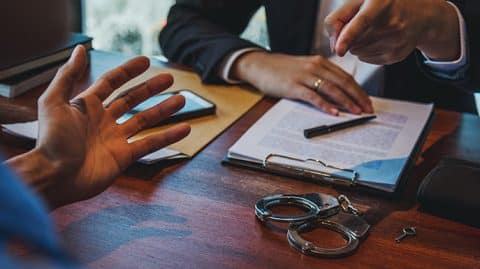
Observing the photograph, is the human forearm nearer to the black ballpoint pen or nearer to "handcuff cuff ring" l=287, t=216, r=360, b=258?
the black ballpoint pen

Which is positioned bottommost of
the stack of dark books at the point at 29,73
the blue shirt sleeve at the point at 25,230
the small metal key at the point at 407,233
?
the stack of dark books at the point at 29,73

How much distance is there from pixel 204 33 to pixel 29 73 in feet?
1.26

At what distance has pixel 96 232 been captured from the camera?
0.75 m

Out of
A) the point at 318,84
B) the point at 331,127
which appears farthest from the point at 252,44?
the point at 331,127

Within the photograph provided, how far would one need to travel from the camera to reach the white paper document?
92cm

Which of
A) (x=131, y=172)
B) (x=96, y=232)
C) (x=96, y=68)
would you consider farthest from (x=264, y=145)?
(x=96, y=68)

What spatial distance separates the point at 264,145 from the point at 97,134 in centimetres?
28

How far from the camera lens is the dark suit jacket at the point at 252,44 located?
131cm

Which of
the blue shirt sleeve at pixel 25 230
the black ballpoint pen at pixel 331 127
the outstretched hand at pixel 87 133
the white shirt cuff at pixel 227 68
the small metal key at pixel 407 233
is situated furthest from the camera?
the white shirt cuff at pixel 227 68

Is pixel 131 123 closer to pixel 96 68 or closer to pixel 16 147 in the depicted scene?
pixel 16 147

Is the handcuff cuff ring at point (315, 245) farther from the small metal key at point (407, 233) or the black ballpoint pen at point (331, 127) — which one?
the black ballpoint pen at point (331, 127)

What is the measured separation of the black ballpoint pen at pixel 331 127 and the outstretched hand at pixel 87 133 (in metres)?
0.22

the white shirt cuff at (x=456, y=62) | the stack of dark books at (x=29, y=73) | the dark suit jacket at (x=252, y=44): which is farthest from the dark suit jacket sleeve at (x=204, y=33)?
the white shirt cuff at (x=456, y=62)

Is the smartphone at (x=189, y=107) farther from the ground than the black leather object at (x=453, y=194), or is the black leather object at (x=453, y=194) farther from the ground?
the black leather object at (x=453, y=194)
